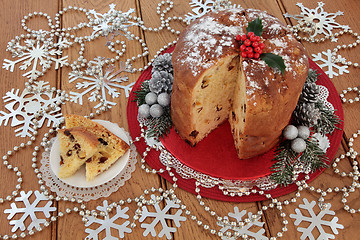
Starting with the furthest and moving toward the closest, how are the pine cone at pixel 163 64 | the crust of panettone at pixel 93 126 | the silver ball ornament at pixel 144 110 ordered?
the pine cone at pixel 163 64, the silver ball ornament at pixel 144 110, the crust of panettone at pixel 93 126

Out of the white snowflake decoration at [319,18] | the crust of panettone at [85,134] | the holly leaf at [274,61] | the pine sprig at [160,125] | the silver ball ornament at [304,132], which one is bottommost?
the silver ball ornament at [304,132]

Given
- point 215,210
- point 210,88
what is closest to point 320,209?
point 215,210

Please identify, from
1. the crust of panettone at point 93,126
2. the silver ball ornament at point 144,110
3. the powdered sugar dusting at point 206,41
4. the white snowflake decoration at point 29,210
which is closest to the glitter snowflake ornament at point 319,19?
the powdered sugar dusting at point 206,41

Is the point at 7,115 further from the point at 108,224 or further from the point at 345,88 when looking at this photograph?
the point at 345,88

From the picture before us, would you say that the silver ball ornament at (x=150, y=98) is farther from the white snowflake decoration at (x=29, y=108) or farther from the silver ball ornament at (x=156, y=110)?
the white snowflake decoration at (x=29, y=108)

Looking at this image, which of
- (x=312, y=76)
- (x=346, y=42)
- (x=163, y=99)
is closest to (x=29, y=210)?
(x=163, y=99)

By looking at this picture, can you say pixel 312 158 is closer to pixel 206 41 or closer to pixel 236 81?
pixel 236 81
